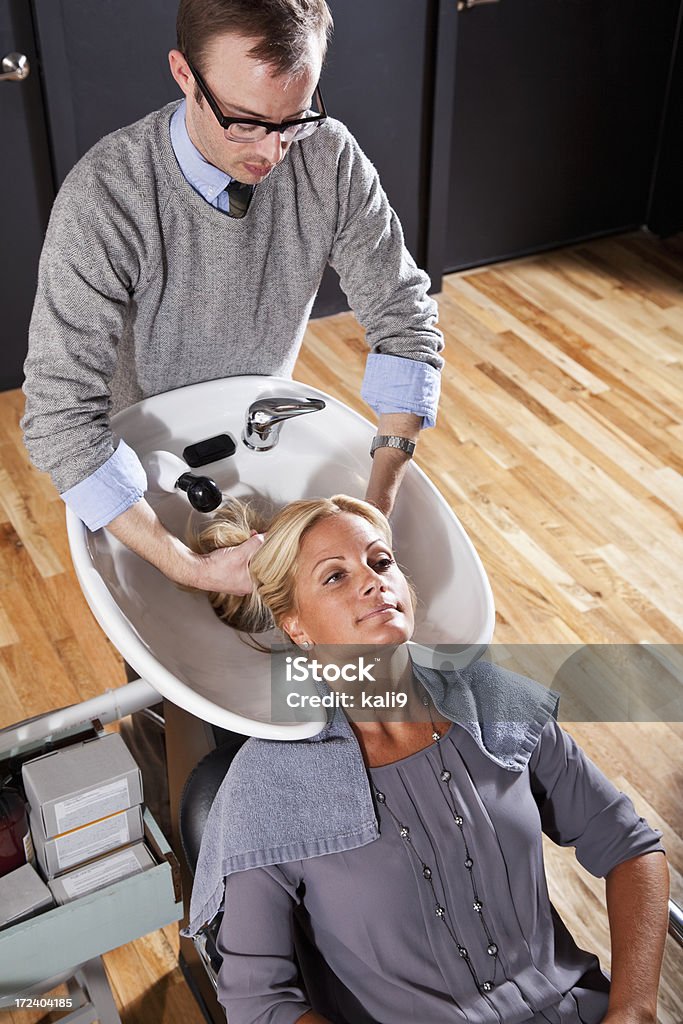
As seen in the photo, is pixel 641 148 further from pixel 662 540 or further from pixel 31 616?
pixel 31 616

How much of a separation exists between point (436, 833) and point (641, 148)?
3.09 m

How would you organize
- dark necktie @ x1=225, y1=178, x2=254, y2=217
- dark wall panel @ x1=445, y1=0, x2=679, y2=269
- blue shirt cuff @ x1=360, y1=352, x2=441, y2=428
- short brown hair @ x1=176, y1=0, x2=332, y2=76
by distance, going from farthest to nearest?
dark wall panel @ x1=445, y1=0, x2=679, y2=269 < blue shirt cuff @ x1=360, y1=352, x2=441, y2=428 < dark necktie @ x1=225, y1=178, x2=254, y2=217 < short brown hair @ x1=176, y1=0, x2=332, y2=76

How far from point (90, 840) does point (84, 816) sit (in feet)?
0.12

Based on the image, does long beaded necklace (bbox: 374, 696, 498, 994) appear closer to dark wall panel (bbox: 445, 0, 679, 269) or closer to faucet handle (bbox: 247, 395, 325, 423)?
faucet handle (bbox: 247, 395, 325, 423)

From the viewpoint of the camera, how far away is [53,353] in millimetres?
1320

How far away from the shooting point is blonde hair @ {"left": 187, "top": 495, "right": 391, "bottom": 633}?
1.29 m

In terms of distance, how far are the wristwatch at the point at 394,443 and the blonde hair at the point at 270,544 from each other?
0.16 m

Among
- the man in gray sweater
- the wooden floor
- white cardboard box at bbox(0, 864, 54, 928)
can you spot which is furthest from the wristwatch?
the wooden floor

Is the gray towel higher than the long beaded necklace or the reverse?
higher

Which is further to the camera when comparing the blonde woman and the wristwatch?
the wristwatch

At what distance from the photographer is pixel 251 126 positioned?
1259mm

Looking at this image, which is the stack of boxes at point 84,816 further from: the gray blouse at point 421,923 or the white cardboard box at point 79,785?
the gray blouse at point 421,923

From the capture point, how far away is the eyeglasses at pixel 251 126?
1.25m

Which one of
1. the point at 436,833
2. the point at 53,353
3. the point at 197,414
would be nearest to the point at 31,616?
the point at 197,414
